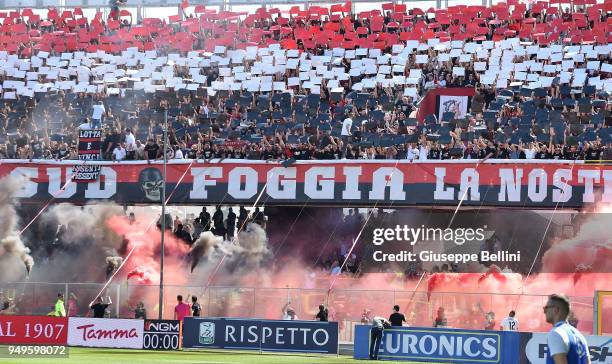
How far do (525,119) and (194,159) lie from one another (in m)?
10.6

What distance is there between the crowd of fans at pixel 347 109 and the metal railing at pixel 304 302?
5995 millimetres

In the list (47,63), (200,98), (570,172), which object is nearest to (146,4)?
(47,63)

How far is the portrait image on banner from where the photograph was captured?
4388 centimetres

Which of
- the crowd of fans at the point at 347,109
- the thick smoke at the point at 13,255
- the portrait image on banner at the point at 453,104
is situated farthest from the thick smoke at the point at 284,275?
the portrait image on banner at the point at 453,104

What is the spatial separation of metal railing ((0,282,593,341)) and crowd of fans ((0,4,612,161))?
19.7 ft

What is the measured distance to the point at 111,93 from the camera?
48156 millimetres

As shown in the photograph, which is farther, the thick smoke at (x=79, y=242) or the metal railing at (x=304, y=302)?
the thick smoke at (x=79, y=242)

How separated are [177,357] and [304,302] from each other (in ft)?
23.8

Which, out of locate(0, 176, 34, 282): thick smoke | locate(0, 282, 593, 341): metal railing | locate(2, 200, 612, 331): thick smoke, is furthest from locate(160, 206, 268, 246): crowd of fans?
locate(0, 176, 34, 282): thick smoke

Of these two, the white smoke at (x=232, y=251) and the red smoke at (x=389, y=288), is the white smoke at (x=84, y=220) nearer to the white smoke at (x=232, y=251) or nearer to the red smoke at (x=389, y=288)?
the red smoke at (x=389, y=288)

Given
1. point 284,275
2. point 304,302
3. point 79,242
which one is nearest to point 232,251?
point 284,275

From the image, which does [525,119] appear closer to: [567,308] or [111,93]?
[111,93]

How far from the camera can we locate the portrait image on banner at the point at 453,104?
43.9 metres

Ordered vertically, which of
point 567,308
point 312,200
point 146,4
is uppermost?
point 146,4
